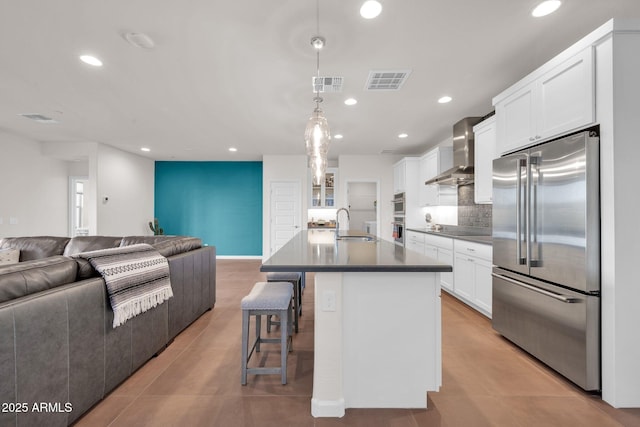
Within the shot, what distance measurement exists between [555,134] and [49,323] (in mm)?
3437

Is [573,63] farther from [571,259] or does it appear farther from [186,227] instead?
[186,227]

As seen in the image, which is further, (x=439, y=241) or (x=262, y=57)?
(x=439, y=241)

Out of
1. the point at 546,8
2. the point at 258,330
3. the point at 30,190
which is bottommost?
the point at 258,330

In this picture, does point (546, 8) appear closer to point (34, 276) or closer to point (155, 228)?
point (34, 276)

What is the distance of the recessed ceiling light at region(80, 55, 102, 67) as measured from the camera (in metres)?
2.81

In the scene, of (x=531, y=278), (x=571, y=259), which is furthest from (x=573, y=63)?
(x=531, y=278)

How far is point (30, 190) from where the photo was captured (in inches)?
235

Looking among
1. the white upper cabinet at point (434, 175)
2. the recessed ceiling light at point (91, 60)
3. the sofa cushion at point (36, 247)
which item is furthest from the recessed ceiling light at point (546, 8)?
the sofa cushion at point (36, 247)

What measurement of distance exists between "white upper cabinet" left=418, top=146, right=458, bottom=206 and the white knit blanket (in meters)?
4.56

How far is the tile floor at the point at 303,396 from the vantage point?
1641 mm

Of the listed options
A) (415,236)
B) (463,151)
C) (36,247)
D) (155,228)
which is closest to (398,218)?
(415,236)

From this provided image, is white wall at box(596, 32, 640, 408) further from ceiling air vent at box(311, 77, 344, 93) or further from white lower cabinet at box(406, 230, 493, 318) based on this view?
ceiling air vent at box(311, 77, 344, 93)

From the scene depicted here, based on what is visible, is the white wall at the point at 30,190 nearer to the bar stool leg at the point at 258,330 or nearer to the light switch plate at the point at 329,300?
the bar stool leg at the point at 258,330

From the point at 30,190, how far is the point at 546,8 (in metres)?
8.66
